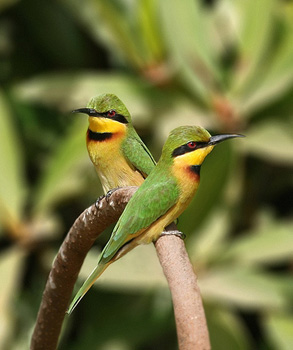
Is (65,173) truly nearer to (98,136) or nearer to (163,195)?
(98,136)

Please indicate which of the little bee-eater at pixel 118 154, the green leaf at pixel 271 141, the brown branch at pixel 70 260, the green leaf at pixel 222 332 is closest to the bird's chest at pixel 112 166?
the little bee-eater at pixel 118 154

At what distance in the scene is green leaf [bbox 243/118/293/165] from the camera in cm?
246

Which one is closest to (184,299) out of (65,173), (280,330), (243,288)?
(243,288)

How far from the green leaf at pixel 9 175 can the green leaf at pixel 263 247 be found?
632 millimetres

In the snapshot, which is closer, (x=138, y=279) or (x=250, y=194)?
(x=138, y=279)

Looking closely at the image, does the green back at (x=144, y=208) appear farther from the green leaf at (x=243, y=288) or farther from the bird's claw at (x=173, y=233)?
the green leaf at (x=243, y=288)

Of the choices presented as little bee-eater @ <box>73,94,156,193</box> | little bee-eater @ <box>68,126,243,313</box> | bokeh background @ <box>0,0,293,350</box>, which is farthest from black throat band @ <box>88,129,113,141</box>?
bokeh background @ <box>0,0,293,350</box>

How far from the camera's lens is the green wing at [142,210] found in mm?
1084

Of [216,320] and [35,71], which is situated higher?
[35,71]

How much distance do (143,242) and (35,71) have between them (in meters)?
2.07

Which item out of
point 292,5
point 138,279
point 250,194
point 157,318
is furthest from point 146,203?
point 292,5

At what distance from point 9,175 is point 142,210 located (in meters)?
1.48

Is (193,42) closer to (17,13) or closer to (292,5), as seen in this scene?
(292,5)

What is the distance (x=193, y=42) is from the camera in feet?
8.22
